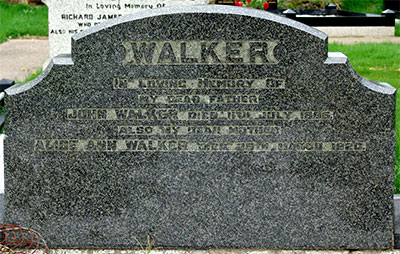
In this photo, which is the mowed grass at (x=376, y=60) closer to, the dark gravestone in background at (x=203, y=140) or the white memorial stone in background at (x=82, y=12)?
the white memorial stone in background at (x=82, y=12)

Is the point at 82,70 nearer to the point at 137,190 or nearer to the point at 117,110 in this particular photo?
the point at 117,110

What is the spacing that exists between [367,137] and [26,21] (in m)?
A: 13.8

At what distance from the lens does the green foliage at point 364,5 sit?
22.8 m

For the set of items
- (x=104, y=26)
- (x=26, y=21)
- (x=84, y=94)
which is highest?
(x=104, y=26)

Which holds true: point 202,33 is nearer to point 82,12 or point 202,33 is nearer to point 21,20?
point 82,12

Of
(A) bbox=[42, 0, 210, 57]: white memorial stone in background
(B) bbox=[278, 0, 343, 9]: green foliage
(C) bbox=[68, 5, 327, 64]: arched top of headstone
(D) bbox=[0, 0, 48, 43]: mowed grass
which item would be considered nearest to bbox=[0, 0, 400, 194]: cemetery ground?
(D) bbox=[0, 0, 48, 43]: mowed grass

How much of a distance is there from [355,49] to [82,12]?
5.63 m

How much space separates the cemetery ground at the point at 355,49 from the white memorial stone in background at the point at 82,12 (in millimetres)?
1138

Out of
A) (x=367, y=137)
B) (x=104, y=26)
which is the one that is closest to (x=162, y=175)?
(x=104, y=26)

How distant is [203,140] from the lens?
3.92 meters

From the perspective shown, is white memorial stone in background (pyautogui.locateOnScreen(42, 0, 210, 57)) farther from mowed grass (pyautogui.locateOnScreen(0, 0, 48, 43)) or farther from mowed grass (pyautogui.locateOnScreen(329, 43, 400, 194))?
mowed grass (pyautogui.locateOnScreen(0, 0, 48, 43))

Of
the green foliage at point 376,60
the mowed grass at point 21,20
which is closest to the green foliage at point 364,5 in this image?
the green foliage at point 376,60

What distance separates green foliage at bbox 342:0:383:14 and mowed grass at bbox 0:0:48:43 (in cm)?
1096

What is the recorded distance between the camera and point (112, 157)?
155 inches
